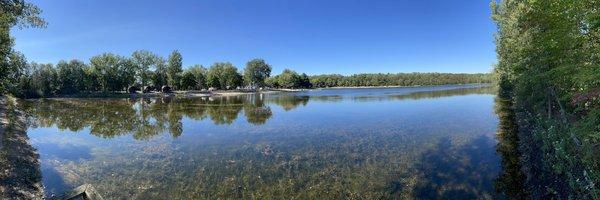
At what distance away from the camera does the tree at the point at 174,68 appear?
402 ft

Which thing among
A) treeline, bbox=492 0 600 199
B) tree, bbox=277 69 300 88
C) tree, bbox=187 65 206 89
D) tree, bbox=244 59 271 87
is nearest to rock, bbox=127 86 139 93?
tree, bbox=187 65 206 89

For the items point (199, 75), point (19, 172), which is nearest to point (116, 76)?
point (199, 75)

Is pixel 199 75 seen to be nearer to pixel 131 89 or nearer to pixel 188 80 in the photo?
pixel 188 80

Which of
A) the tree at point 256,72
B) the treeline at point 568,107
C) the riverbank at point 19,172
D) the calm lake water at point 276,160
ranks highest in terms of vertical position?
the tree at point 256,72

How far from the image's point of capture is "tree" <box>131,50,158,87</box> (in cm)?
11300

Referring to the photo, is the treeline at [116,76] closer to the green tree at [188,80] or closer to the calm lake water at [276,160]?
the green tree at [188,80]

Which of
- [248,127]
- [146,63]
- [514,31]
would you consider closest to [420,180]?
[248,127]

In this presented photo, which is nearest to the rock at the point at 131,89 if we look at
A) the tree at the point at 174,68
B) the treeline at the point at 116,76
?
the treeline at the point at 116,76

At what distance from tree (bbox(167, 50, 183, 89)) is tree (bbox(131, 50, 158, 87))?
6.21 m

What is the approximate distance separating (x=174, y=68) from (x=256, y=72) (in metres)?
48.2

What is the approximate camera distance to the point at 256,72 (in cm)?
16450

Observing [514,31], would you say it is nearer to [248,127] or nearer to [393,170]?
[393,170]

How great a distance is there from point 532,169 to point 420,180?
17.3ft

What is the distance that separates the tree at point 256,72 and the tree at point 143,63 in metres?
52.1
